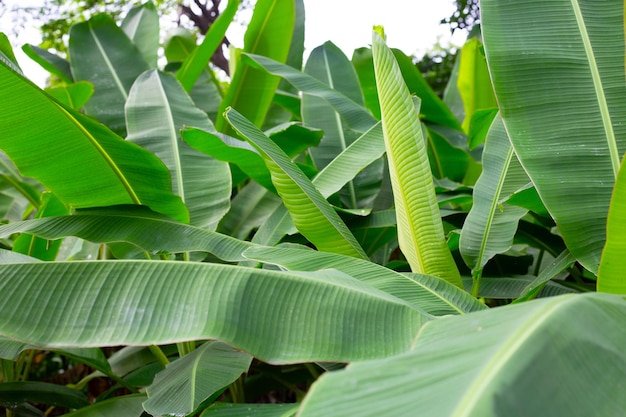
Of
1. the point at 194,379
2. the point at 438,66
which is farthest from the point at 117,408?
the point at 438,66

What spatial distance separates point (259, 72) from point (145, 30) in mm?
703

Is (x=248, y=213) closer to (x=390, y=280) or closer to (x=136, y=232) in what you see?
(x=136, y=232)

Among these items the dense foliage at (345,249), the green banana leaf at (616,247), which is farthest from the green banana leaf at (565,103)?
the green banana leaf at (616,247)

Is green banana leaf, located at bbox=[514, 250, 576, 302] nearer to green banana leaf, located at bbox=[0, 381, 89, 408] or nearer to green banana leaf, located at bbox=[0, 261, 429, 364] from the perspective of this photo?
green banana leaf, located at bbox=[0, 261, 429, 364]

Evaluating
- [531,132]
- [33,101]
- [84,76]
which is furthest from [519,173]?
[84,76]

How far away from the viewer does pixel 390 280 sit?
0.82 meters

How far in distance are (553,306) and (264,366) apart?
1005 millimetres

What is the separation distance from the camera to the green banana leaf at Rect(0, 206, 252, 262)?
38.0 inches

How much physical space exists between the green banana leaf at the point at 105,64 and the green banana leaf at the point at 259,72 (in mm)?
313

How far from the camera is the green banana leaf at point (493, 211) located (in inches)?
39.5

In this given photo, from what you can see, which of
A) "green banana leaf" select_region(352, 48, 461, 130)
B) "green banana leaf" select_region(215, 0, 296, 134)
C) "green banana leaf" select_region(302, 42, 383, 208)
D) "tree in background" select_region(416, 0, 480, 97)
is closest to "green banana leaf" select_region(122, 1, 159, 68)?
"green banana leaf" select_region(215, 0, 296, 134)

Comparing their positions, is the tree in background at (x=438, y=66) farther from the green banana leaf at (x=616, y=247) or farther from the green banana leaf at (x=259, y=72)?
the green banana leaf at (x=616, y=247)

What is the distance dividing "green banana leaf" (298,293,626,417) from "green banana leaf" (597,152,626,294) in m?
0.19

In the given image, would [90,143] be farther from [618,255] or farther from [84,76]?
[84,76]
